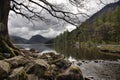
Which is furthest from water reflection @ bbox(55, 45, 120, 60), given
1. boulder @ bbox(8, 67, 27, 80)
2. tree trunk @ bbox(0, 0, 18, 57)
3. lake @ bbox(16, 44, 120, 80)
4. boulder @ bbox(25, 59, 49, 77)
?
boulder @ bbox(8, 67, 27, 80)

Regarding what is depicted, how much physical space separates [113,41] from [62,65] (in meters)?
69.0

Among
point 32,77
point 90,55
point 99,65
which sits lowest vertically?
point 99,65

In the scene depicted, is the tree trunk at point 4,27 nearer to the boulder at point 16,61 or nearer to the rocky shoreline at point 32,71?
the boulder at point 16,61

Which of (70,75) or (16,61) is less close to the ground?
(16,61)

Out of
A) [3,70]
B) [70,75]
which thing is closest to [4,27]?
[3,70]

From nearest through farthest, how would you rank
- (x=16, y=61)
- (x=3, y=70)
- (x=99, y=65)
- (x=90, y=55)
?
(x=3, y=70) < (x=16, y=61) < (x=99, y=65) < (x=90, y=55)

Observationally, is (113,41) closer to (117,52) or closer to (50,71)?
(117,52)

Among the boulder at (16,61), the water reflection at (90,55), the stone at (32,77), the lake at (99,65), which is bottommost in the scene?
the lake at (99,65)

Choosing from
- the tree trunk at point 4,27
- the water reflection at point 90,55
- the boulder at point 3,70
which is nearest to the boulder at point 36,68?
the boulder at point 3,70

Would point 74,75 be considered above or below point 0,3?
below

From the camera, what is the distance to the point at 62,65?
786 inches

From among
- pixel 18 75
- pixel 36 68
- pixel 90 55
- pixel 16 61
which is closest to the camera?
pixel 18 75

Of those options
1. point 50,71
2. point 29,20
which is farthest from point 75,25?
point 29,20

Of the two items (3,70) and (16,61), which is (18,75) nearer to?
(3,70)
